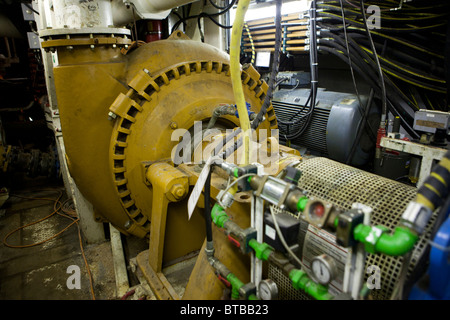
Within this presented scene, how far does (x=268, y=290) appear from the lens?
96 cm

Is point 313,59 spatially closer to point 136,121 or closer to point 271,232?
point 136,121

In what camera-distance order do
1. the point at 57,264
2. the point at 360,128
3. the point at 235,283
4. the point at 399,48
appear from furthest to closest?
1. the point at 360,128
2. the point at 399,48
3. the point at 57,264
4. the point at 235,283

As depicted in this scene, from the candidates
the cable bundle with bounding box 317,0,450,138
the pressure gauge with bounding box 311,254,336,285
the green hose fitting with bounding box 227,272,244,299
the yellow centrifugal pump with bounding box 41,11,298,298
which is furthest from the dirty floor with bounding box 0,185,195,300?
the cable bundle with bounding box 317,0,450,138

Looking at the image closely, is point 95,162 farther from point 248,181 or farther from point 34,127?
point 34,127

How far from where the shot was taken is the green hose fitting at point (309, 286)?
0.81 metres

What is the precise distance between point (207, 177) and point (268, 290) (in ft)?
1.43

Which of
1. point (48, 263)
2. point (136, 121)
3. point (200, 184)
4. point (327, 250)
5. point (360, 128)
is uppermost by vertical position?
point (136, 121)

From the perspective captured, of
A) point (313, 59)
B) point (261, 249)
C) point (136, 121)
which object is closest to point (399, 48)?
point (313, 59)

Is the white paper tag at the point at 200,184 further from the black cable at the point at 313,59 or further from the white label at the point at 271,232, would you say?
the black cable at the point at 313,59

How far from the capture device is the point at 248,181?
968 millimetres

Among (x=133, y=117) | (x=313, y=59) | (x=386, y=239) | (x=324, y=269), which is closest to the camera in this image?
(x=386, y=239)

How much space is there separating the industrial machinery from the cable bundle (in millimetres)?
1405
